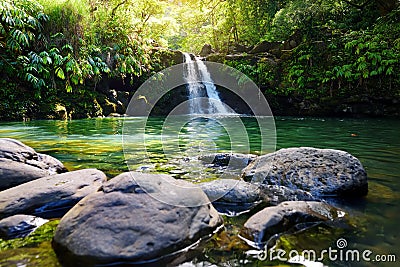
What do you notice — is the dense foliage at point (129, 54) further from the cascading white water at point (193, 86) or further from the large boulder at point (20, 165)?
the large boulder at point (20, 165)

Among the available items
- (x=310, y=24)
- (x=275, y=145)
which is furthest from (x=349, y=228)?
(x=310, y=24)

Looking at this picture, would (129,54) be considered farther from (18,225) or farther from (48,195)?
(18,225)

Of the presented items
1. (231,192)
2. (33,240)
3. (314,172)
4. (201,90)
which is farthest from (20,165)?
(201,90)

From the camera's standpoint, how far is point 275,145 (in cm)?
622

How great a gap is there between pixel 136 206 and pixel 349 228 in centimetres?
172

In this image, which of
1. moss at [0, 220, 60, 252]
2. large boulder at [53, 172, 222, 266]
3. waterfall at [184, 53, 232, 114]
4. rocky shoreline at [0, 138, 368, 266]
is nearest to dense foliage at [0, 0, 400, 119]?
waterfall at [184, 53, 232, 114]

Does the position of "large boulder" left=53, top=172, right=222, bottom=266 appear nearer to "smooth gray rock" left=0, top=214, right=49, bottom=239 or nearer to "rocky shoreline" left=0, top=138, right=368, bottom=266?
"rocky shoreline" left=0, top=138, right=368, bottom=266

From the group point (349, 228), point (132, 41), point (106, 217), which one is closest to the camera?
point (106, 217)

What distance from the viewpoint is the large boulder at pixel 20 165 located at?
3.27 m

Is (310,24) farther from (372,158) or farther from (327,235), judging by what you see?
(327,235)

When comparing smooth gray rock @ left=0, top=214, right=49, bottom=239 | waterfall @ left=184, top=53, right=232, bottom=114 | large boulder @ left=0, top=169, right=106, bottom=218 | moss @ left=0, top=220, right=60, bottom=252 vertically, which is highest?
waterfall @ left=184, top=53, right=232, bottom=114

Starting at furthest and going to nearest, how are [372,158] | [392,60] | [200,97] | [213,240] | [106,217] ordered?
1. [200,97]
2. [392,60]
3. [372,158]
4. [213,240]
5. [106,217]

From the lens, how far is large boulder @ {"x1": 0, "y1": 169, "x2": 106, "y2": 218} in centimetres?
261

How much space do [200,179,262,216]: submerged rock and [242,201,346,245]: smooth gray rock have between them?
459 millimetres
